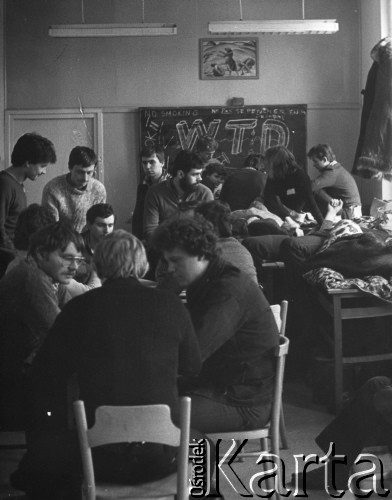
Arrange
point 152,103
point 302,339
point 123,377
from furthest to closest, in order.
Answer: point 152,103, point 302,339, point 123,377

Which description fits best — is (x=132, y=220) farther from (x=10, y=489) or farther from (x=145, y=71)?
(x=145, y=71)

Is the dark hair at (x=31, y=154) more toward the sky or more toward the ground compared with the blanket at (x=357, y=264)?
more toward the sky

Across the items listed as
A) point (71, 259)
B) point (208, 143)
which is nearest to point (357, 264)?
point (71, 259)

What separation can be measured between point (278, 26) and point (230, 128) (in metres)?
1.80

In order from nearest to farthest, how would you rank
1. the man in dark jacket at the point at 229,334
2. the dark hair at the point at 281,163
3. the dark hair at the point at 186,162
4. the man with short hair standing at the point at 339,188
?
the man in dark jacket at the point at 229,334, the dark hair at the point at 186,162, the man with short hair standing at the point at 339,188, the dark hair at the point at 281,163

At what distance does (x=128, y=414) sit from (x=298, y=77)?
409cm

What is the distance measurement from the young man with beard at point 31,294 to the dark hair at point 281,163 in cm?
170

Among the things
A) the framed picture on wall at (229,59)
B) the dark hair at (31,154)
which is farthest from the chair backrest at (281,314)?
the framed picture on wall at (229,59)

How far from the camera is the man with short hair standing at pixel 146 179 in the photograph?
9.12 ft

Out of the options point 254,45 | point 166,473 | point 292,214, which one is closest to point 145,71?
point 254,45

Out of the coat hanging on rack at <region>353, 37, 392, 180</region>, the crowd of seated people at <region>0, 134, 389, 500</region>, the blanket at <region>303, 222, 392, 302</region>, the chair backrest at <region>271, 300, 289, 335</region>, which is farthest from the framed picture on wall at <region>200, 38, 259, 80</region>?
the chair backrest at <region>271, 300, 289, 335</region>

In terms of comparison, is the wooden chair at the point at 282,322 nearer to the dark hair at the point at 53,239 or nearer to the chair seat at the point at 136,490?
the dark hair at the point at 53,239

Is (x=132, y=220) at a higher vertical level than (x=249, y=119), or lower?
lower

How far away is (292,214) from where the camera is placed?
3.56 metres
